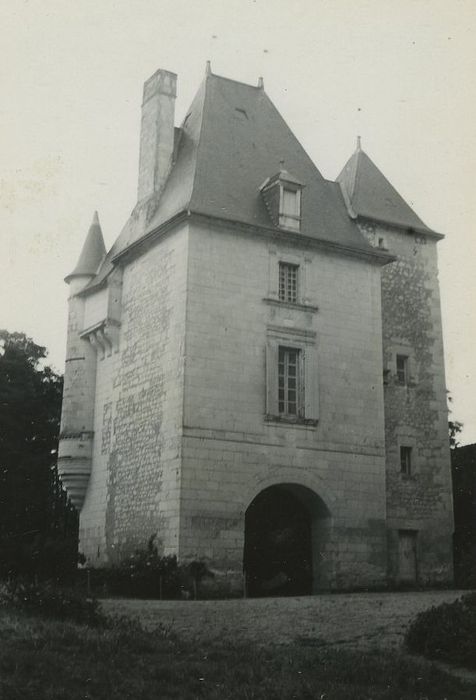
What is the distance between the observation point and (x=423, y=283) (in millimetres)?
25422

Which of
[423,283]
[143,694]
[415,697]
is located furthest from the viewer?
[423,283]


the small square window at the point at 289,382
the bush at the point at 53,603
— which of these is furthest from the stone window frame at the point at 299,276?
the bush at the point at 53,603

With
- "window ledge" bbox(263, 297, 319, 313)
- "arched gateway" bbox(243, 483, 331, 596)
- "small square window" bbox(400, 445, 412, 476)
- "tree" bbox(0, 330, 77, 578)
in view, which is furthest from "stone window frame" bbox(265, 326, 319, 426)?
"tree" bbox(0, 330, 77, 578)

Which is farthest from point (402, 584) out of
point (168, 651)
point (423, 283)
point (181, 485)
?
point (168, 651)

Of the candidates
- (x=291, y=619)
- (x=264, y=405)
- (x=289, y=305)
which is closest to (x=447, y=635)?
(x=291, y=619)

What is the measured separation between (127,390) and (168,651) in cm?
1300

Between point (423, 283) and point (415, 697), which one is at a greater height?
point (423, 283)

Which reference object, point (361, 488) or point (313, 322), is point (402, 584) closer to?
point (361, 488)

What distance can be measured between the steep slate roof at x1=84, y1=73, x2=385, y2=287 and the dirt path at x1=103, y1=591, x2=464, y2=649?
9803mm

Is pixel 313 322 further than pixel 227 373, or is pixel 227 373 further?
pixel 313 322

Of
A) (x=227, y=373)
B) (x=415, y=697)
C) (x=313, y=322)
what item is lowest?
(x=415, y=697)

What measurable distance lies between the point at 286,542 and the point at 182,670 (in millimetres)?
12440

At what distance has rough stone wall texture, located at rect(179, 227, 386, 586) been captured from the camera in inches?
765

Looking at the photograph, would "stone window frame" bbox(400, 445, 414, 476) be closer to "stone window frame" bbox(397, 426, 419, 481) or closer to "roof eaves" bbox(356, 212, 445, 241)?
"stone window frame" bbox(397, 426, 419, 481)
